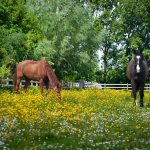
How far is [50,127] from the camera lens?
14.8 metres

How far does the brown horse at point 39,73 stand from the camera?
28.4 m

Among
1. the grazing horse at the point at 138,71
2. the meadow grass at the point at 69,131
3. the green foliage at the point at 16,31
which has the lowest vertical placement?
the meadow grass at the point at 69,131

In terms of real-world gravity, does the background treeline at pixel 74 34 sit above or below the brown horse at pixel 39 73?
above

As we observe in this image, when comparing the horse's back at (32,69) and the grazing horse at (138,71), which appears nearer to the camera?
the grazing horse at (138,71)

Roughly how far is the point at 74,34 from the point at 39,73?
27.6 m

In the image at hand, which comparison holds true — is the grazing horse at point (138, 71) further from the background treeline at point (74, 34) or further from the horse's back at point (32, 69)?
the background treeline at point (74, 34)

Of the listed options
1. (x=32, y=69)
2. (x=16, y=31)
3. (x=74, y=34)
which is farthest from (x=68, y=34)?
(x=32, y=69)

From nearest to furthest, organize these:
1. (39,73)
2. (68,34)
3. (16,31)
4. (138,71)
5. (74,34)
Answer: (138,71) < (39,73) < (16,31) < (68,34) < (74,34)

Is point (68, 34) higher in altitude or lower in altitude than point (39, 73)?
higher

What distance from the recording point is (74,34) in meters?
57.7

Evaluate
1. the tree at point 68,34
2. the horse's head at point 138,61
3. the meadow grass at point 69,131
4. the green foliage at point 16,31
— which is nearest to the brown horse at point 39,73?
the green foliage at point 16,31

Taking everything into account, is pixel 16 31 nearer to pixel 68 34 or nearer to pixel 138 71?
pixel 68 34

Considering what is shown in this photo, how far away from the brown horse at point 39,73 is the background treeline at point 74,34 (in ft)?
4.58

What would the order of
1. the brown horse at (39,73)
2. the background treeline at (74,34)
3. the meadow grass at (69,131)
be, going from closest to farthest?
the meadow grass at (69,131) < the brown horse at (39,73) < the background treeline at (74,34)
